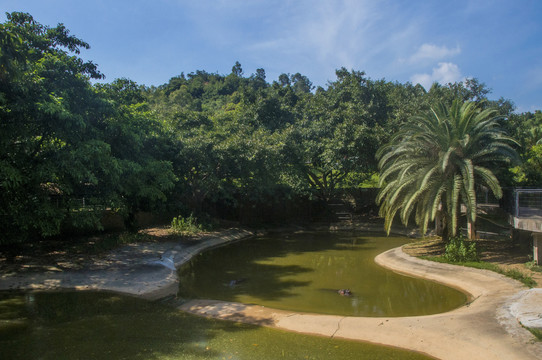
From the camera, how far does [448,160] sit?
43.2 feet

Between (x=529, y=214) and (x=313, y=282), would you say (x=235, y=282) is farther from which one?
(x=529, y=214)

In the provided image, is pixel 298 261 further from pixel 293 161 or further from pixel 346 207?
pixel 346 207

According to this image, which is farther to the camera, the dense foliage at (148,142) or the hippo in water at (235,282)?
the hippo in water at (235,282)

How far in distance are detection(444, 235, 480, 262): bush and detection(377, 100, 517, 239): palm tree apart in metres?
0.39

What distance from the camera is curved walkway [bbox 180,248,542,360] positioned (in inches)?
259

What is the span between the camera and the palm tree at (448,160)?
1269 cm

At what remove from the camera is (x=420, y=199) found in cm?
1395

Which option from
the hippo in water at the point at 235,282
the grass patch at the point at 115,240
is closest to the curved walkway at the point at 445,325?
the hippo in water at the point at 235,282

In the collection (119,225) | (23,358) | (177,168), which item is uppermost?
(177,168)

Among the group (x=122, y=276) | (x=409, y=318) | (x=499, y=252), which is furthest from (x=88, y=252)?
(x=499, y=252)

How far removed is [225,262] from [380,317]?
7842mm

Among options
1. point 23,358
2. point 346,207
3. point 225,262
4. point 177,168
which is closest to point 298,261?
point 225,262

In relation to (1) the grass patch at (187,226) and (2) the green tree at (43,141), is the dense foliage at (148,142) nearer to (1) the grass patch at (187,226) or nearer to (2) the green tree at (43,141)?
(2) the green tree at (43,141)

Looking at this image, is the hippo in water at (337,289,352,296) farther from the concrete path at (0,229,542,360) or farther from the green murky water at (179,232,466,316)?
the concrete path at (0,229,542,360)
